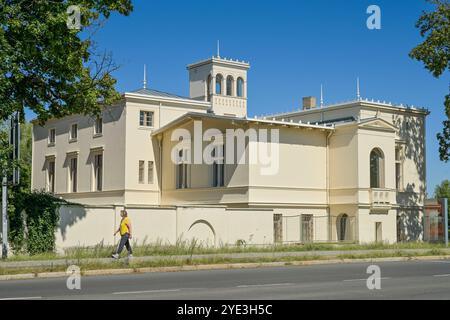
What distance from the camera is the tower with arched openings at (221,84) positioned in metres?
59.2

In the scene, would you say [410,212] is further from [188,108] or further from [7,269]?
[7,269]

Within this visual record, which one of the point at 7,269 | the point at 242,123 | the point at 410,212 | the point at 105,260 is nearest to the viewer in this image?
the point at 7,269

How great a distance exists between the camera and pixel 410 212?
153ft

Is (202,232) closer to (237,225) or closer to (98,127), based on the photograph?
(237,225)

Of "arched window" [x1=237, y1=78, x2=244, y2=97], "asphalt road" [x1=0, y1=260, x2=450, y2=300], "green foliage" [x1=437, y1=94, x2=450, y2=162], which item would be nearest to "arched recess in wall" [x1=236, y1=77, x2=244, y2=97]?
"arched window" [x1=237, y1=78, x2=244, y2=97]

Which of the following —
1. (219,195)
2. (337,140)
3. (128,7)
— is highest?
(128,7)

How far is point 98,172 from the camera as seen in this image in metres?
48.3

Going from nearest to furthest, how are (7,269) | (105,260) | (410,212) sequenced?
(7,269), (105,260), (410,212)

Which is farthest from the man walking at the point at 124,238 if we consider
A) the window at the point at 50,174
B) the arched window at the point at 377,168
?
the window at the point at 50,174

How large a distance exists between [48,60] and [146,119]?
2103cm

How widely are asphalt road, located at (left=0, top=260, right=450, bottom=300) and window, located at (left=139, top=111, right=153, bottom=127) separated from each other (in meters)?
25.1

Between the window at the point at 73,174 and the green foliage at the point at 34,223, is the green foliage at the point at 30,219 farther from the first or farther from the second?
the window at the point at 73,174

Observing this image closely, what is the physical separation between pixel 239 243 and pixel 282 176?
695 cm

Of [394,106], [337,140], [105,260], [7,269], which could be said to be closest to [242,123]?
[337,140]
